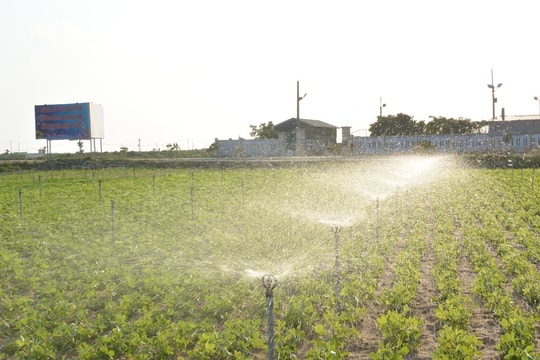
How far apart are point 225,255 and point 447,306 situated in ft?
15.7

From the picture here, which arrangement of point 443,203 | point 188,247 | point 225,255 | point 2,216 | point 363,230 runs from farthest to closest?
point 443,203, point 2,216, point 363,230, point 188,247, point 225,255

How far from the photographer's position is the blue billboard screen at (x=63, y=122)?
56500 mm

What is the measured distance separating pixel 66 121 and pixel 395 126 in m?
36.4

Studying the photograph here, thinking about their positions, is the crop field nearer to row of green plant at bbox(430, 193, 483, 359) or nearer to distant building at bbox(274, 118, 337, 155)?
row of green plant at bbox(430, 193, 483, 359)

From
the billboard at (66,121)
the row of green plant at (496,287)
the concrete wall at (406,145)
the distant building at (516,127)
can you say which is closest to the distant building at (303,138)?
the concrete wall at (406,145)

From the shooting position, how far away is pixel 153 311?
690cm

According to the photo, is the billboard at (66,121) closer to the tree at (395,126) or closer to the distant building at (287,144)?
the distant building at (287,144)

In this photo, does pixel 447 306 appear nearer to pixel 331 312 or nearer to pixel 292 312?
pixel 331 312

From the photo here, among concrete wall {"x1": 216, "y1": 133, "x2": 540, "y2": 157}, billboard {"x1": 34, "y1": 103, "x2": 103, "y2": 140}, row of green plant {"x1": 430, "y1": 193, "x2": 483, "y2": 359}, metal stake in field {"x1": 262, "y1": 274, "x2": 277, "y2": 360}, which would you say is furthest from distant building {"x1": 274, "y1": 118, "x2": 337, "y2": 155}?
metal stake in field {"x1": 262, "y1": 274, "x2": 277, "y2": 360}

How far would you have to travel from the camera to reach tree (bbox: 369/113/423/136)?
192ft

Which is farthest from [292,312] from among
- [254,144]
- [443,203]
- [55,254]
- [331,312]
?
[254,144]

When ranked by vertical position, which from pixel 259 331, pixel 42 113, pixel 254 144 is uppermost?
pixel 42 113

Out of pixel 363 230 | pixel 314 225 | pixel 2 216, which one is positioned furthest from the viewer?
pixel 2 216

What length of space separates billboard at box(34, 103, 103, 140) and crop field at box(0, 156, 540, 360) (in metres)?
40.5
